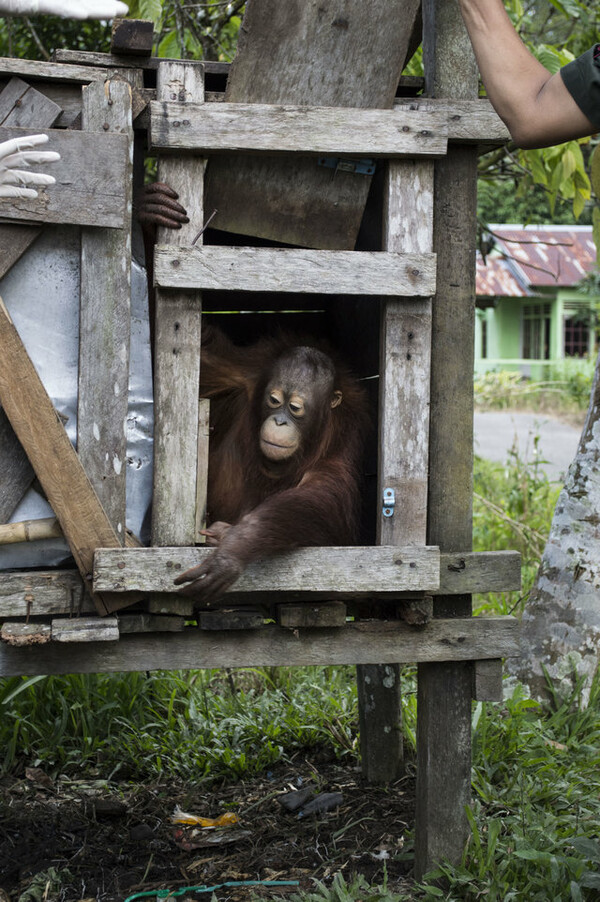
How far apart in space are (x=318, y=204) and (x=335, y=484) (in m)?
0.82

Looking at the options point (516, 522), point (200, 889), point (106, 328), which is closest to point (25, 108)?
point (106, 328)

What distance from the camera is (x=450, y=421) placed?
2.88 metres

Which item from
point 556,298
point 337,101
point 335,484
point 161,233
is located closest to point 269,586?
point 335,484

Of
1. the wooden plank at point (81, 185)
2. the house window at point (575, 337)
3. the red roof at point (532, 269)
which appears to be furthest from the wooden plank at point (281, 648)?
the house window at point (575, 337)

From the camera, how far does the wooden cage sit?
8.29 ft

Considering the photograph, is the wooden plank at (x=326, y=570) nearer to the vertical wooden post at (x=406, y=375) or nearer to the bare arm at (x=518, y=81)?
the vertical wooden post at (x=406, y=375)

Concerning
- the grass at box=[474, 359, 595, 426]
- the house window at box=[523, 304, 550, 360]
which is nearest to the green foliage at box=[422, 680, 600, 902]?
the grass at box=[474, 359, 595, 426]

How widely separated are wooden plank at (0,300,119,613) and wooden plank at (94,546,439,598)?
6.5 inches

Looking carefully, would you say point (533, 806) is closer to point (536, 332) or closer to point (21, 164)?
point (21, 164)

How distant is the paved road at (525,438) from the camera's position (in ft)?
32.3

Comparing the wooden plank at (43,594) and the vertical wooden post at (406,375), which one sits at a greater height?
the vertical wooden post at (406,375)

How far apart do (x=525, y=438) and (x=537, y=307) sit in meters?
13.0

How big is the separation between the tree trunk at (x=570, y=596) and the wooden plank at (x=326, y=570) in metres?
1.49

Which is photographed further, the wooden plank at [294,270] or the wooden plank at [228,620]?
the wooden plank at [228,620]
